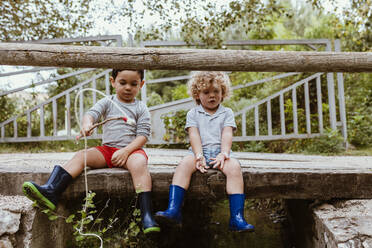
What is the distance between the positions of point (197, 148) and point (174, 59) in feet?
2.24

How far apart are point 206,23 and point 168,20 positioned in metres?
0.78

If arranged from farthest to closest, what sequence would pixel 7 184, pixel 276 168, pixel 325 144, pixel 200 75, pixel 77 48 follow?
pixel 325 144
pixel 200 75
pixel 276 168
pixel 7 184
pixel 77 48

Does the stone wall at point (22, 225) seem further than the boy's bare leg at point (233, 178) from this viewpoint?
No

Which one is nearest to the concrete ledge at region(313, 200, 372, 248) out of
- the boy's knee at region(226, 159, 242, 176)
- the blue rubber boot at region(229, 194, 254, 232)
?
the blue rubber boot at region(229, 194, 254, 232)

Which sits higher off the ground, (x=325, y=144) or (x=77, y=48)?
(x=77, y=48)

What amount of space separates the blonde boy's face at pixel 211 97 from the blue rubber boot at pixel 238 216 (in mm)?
767

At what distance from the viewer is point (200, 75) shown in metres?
2.48

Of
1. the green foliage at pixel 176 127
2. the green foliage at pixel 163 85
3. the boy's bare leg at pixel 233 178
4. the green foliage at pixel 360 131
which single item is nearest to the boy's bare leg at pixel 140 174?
the boy's bare leg at pixel 233 178

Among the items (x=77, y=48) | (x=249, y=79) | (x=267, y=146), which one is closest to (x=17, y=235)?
(x=77, y=48)

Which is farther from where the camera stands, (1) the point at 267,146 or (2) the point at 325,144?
(1) the point at 267,146

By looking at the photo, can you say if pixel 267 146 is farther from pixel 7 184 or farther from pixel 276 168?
pixel 7 184

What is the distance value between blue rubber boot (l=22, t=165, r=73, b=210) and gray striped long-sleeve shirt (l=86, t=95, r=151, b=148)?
45 cm

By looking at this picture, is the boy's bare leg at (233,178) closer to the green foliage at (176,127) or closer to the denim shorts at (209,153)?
the denim shorts at (209,153)

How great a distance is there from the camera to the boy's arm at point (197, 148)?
208 cm
